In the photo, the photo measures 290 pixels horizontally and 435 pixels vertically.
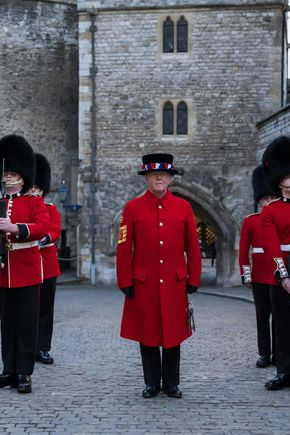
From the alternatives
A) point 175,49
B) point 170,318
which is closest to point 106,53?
point 175,49

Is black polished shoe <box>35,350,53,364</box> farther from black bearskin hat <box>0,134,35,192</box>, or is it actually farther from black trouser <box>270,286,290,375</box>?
black trouser <box>270,286,290,375</box>

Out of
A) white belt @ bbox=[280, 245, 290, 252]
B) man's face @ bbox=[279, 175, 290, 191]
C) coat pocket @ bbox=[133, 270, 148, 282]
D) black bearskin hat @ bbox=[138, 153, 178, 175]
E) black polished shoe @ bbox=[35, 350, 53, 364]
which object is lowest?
black polished shoe @ bbox=[35, 350, 53, 364]

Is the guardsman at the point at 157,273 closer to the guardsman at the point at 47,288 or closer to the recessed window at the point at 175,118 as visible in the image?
the guardsman at the point at 47,288

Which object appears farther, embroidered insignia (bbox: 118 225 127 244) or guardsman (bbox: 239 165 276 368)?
guardsman (bbox: 239 165 276 368)

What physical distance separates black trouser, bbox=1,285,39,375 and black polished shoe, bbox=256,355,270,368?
229 cm

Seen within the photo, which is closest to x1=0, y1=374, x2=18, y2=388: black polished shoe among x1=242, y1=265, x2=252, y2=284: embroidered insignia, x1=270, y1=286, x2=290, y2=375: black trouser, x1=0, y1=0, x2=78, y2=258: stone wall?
x1=270, y1=286, x2=290, y2=375: black trouser

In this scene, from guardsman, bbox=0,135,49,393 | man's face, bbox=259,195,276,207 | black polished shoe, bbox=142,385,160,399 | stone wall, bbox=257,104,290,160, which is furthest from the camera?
stone wall, bbox=257,104,290,160

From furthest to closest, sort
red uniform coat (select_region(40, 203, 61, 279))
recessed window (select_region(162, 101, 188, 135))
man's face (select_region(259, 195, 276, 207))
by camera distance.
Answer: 1. recessed window (select_region(162, 101, 188, 135))
2. man's face (select_region(259, 195, 276, 207))
3. red uniform coat (select_region(40, 203, 61, 279))

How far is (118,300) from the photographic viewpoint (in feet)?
52.0

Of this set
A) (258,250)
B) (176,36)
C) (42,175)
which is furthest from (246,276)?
(176,36)

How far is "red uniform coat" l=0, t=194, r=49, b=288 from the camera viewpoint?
602 cm

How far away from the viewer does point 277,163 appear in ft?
21.1

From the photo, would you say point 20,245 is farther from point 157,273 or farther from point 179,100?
point 179,100

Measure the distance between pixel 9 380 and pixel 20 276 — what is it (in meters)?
0.88
